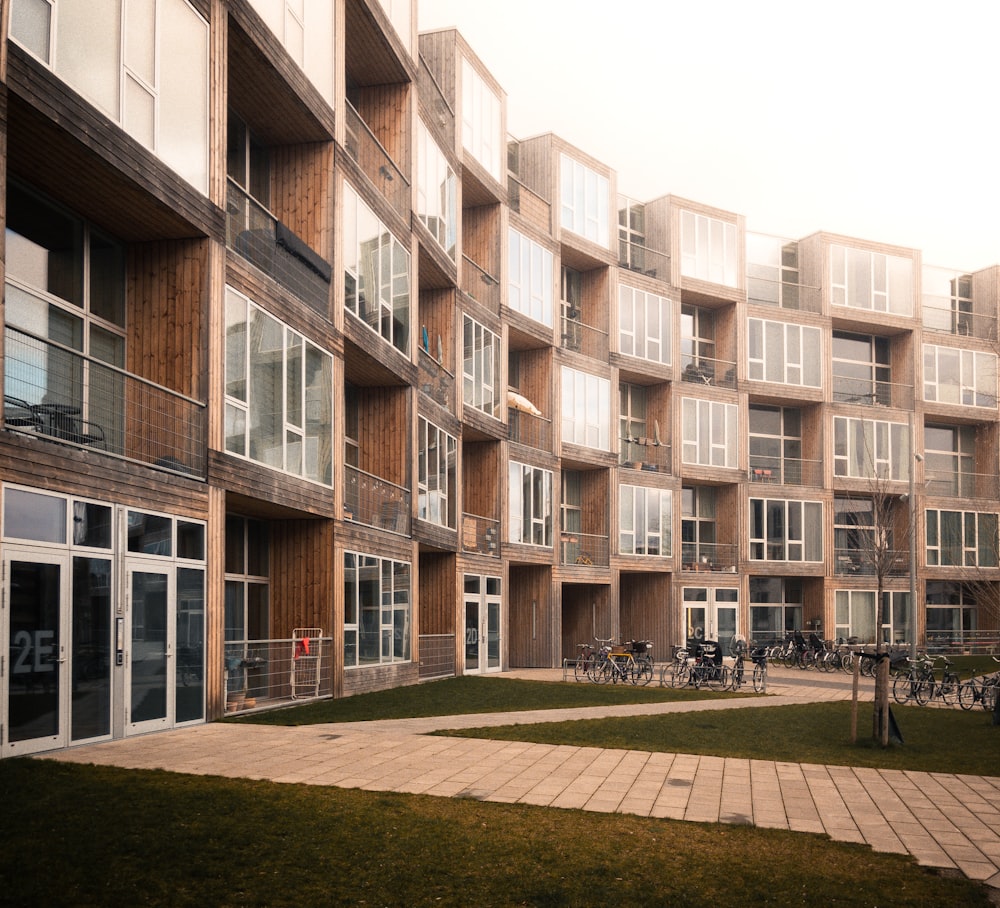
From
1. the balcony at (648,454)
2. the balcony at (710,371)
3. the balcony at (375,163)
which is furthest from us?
the balcony at (710,371)

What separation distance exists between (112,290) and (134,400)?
6.85 feet

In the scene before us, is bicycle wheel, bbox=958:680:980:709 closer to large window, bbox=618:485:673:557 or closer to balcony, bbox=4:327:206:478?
balcony, bbox=4:327:206:478

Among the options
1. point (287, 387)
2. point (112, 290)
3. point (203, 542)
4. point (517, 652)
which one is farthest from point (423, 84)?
point (517, 652)

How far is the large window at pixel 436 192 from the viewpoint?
89.4 ft

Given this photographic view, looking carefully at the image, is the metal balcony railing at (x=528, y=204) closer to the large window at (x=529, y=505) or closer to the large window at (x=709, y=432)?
the large window at (x=529, y=505)

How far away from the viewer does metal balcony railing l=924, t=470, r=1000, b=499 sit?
50.2 meters

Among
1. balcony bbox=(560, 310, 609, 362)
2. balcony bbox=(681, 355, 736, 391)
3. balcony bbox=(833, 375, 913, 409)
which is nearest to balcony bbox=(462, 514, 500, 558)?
balcony bbox=(560, 310, 609, 362)

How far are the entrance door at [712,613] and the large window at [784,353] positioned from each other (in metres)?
9.15

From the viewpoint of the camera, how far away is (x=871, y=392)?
163 ft

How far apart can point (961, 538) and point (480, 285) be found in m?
28.1

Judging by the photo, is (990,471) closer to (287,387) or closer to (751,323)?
(751,323)

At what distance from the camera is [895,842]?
354 inches

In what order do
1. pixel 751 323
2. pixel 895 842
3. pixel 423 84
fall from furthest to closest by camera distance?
pixel 751 323 < pixel 423 84 < pixel 895 842

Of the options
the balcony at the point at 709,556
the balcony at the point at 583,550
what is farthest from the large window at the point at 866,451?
the balcony at the point at 583,550
